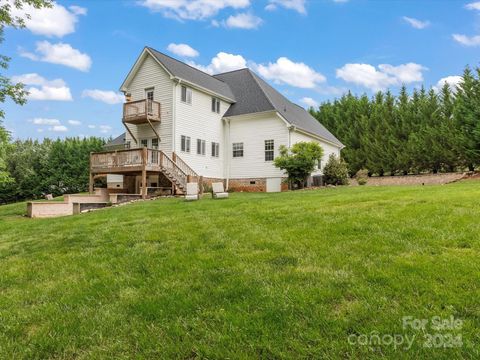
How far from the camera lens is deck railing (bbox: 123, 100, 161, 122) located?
65.1ft

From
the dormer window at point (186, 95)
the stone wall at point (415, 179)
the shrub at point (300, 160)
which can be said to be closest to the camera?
the shrub at point (300, 160)

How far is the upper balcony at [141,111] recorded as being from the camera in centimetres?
1984

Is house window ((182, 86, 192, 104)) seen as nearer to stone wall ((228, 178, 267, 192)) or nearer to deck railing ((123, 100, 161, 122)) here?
deck railing ((123, 100, 161, 122))

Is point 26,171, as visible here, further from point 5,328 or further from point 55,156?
point 5,328

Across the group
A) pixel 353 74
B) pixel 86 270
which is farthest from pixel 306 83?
pixel 86 270

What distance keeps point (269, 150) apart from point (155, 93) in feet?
25.4

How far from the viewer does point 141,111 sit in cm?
2017

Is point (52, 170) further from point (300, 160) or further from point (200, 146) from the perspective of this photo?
point (300, 160)

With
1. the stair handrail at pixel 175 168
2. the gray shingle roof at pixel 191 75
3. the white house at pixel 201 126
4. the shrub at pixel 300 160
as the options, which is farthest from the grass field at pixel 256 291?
the gray shingle roof at pixel 191 75

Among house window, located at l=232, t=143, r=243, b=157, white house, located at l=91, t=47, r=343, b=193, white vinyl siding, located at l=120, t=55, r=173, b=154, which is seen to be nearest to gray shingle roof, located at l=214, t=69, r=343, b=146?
white house, located at l=91, t=47, r=343, b=193

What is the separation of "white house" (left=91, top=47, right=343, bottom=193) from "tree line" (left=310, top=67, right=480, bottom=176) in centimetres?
693

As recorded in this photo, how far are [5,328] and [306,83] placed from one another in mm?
37577

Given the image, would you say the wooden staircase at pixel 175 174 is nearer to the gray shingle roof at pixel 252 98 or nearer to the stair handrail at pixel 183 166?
the stair handrail at pixel 183 166

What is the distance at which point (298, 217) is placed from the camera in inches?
277
